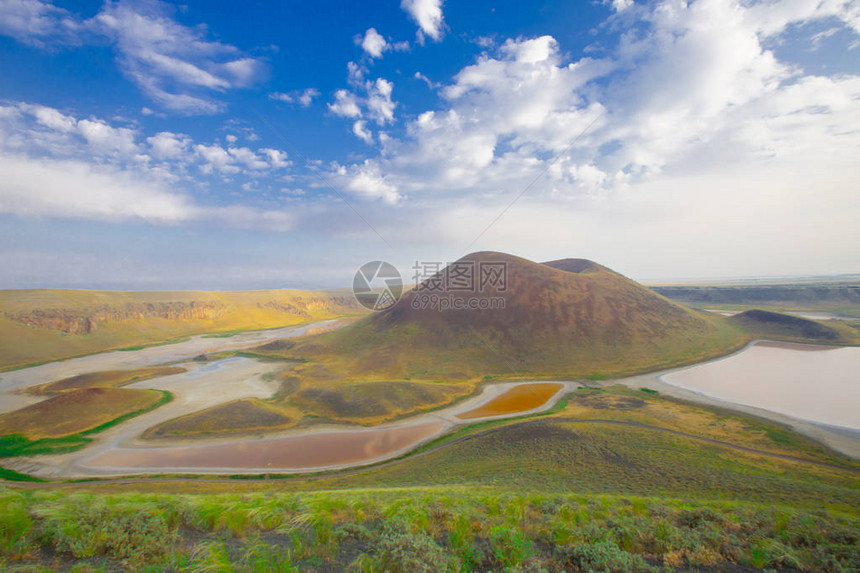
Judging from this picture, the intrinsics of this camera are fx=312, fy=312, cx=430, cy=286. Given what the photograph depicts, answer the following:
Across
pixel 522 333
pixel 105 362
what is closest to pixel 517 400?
pixel 522 333

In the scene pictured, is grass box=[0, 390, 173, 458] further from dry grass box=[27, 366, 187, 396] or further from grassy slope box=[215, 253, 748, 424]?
dry grass box=[27, 366, 187, 396]

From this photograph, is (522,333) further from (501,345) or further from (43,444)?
(43,444)

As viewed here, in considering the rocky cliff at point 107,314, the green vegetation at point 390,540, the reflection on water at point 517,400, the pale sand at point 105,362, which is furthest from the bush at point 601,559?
the rocky cliff at point 107,314

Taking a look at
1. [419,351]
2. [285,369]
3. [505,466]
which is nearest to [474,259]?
[419,351]

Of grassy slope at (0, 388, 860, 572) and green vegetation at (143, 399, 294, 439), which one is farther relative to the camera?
green vegetation at (143, 399, 294, 439)

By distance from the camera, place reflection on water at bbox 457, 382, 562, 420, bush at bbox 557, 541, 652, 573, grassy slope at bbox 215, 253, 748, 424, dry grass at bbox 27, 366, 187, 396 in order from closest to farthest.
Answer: bush at bbox 557, 541, 652, 573, reflection on water at bbox 457, 382, 562, 420, grassy slope at bbox 215, 253, 748, 424, dry grass at bbox 27, 366, 187, 396

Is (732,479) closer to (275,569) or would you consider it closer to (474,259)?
(275,569)

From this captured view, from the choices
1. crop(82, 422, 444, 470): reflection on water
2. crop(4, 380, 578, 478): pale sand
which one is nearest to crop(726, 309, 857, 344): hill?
crop(4, 380, 578, 478): pale sand
